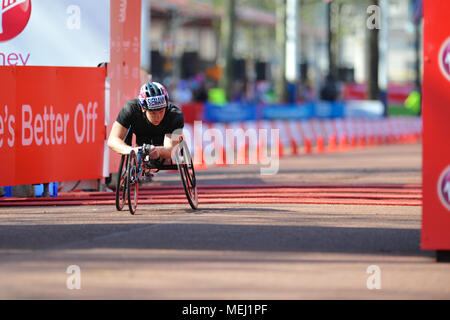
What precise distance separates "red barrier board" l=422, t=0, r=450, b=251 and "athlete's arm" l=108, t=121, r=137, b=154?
15.4 ft

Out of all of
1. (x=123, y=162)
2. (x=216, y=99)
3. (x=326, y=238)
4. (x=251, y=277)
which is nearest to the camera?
(x=251, y=277)

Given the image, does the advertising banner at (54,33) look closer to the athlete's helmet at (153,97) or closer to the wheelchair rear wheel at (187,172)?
the athlete's helmet at (153,97)

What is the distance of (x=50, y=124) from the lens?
14898 mm

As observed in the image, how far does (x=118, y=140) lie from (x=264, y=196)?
245cm

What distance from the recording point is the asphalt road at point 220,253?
26.7ft

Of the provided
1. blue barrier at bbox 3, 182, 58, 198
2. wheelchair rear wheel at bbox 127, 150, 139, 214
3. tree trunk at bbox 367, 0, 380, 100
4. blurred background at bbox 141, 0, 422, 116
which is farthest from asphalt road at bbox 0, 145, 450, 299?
tree trunk at bbox 367, 0, 380, 100

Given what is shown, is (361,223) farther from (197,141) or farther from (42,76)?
(197,141)

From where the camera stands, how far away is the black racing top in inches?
533

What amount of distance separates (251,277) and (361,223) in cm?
369

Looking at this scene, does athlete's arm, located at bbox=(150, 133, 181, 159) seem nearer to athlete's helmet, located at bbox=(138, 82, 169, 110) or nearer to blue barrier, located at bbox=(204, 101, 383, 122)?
athlete's helmet, located at bbox=(138, 82, 169, 110)

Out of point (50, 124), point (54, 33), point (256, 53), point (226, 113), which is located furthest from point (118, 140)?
point (256, 53)

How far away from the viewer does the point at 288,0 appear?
4162 centimetres
